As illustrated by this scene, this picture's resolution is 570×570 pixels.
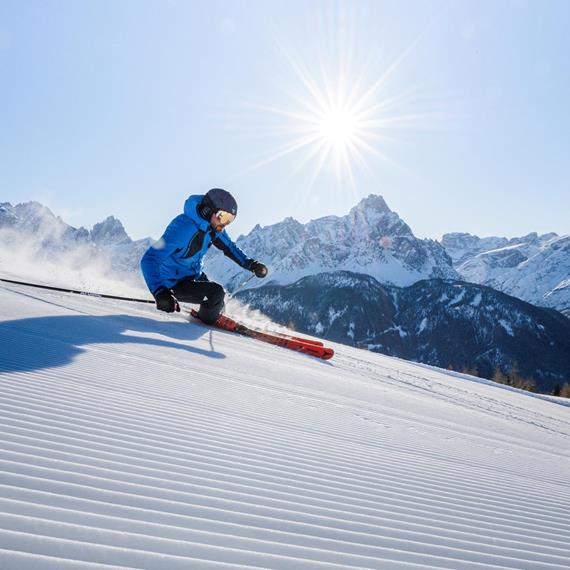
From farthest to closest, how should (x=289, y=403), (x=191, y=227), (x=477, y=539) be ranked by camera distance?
(x=191, y=227)
(x=289, y=403)
(x=477, y=539)

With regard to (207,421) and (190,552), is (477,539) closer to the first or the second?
(190,552)

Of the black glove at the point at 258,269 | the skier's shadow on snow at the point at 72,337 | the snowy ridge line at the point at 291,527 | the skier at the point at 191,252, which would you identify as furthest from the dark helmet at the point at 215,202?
the snowy ridge line at the point at 291,527

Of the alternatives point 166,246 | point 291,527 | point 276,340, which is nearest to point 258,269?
point 276,340

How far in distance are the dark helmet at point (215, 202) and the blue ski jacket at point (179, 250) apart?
0.43ft

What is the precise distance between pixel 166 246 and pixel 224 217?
4.09 ft

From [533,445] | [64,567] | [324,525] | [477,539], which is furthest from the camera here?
[533,445]

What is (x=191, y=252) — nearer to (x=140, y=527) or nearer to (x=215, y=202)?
(x=215, y=202)

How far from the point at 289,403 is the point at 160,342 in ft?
8.31

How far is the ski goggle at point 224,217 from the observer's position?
→ 8.69 metres

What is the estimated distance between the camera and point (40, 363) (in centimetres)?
402

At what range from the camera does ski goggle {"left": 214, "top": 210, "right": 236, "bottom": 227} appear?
28.5 feet

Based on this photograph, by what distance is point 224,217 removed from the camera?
8.84 metres

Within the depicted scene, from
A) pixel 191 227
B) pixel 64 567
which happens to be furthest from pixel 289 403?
pixel 191 227

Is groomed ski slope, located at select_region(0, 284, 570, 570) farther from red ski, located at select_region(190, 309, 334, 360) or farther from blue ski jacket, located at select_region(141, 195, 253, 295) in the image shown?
red ski, located at select_region(190, 309, 334, 360)
